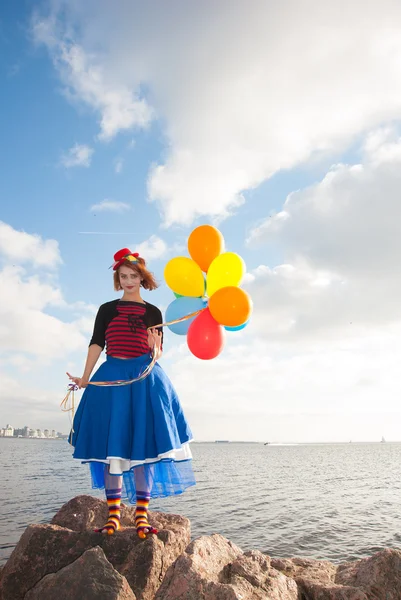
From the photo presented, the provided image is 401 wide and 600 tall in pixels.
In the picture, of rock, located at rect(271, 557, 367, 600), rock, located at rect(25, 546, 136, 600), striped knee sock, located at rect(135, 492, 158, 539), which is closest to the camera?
rock, located at rect(25, 546, 136, 600)

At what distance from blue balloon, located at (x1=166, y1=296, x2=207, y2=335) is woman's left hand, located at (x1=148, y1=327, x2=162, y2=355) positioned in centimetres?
40

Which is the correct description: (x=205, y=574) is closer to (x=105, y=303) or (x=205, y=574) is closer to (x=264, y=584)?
(x=264, y=584)

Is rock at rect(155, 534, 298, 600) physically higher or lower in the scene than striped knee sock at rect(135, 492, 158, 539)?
lower

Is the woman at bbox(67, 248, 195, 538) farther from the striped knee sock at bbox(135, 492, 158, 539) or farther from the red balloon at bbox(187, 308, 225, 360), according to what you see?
the red balloon at bbox(187, 308, 225, 360)

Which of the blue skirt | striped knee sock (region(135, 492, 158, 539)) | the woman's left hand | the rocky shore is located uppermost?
the woman's left hand

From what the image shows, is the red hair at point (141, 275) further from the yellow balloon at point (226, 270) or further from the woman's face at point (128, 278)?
the yellow balloon at point (226, 270)

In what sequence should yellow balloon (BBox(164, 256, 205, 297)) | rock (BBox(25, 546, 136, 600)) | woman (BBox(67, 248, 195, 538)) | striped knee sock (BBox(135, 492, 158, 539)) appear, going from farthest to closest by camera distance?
yellow balloon (BBox(164, 256, 205, 297)) → woman (BBox(67, 248, 195, 538)) → striped knee sock (BBox(135, 492, 158, 539)) → rock (BBox(25, 546, 136, 600))

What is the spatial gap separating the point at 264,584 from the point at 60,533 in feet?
7.31

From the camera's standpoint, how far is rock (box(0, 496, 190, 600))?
4.18m

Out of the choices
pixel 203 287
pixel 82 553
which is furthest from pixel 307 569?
pixel 203 287

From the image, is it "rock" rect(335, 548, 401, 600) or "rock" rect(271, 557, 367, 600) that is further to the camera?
"rock" rect(335, 548, 401, 600)

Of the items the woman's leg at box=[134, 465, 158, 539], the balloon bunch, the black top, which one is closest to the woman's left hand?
the black top

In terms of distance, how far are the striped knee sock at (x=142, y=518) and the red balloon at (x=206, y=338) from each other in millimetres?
1683

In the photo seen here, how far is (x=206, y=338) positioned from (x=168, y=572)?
2.37 meters
